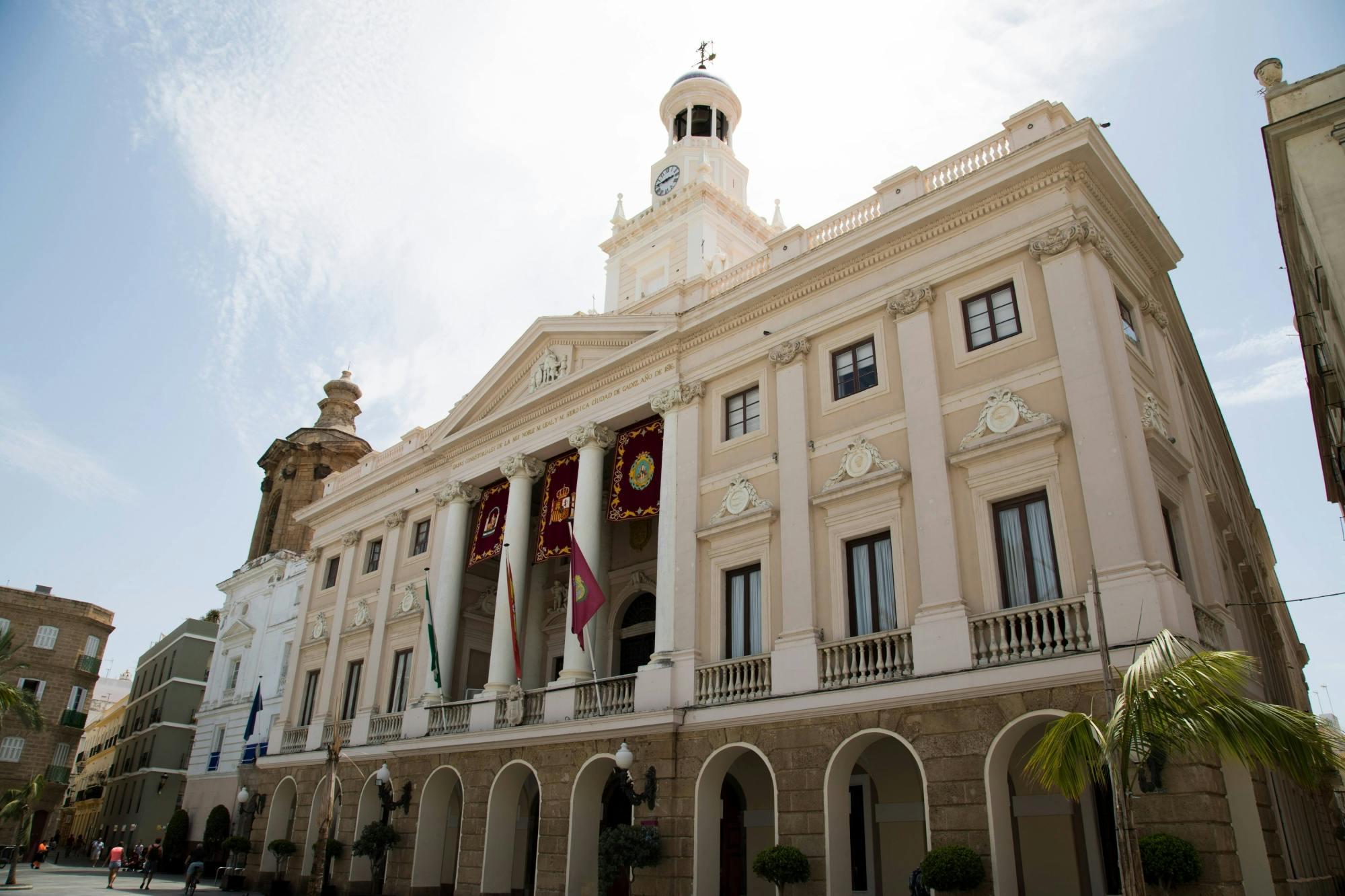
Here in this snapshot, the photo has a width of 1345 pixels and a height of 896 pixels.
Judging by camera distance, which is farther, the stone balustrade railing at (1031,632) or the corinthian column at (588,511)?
the corinthian column at (588,511)

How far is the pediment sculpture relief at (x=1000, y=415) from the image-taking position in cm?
1592

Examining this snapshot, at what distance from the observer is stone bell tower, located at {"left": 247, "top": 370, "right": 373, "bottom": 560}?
53.0 meters

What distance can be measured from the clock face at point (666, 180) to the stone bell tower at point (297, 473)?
87.7ft

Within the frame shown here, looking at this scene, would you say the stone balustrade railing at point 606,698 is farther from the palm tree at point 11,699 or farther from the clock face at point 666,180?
the clock face at point 666,180

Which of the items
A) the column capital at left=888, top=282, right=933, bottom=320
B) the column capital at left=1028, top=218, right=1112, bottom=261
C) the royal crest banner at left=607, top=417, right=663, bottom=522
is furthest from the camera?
the royal crest banner at left=607, top=417, right=663, bottom=522

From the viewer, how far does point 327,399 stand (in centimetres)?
5903

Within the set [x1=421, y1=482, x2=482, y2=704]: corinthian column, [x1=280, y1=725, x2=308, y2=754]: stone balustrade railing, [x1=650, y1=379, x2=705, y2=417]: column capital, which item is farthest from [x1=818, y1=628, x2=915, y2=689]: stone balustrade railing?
[x1=280, y1=725, x2=308, y2=754]: stone balustrade railing

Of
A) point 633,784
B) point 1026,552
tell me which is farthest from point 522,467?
point 1026,552

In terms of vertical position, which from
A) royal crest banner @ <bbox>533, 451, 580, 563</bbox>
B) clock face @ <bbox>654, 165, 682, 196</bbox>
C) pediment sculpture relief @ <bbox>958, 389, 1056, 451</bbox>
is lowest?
pediment sculpture relief @ <bbox>958, 389, 1056, 451</bbox>

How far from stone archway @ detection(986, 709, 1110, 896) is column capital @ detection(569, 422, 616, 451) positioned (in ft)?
40.0

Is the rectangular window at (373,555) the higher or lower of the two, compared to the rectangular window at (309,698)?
higher

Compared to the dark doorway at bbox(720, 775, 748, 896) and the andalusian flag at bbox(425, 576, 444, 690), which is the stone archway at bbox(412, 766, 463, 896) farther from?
the dark doorway at bbox(720, 775, 748, 896)

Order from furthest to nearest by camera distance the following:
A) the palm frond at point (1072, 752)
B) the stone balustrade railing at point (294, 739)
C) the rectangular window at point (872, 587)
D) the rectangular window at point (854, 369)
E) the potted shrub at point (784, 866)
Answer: the stone balustrade railing at point (294, 739)
the rectangular window at point (854, 369)
the rectangular window at point (872, 587)
the potted shrub at point (784, 866)
the palm frond at point (1072, 752)

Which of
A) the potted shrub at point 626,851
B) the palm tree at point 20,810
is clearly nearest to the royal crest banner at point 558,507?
the potted shrub at point 626,851
